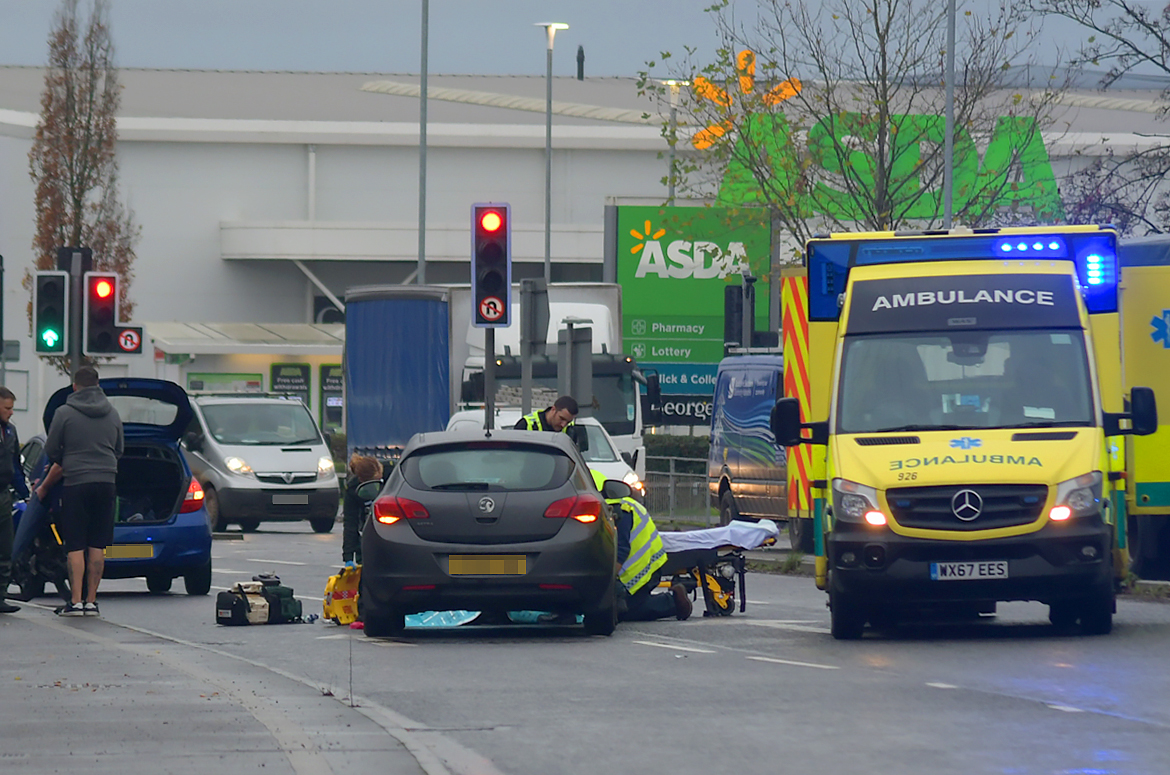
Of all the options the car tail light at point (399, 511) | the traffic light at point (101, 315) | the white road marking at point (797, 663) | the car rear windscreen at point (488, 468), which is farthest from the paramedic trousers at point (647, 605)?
the traffic light at point (101, 315)

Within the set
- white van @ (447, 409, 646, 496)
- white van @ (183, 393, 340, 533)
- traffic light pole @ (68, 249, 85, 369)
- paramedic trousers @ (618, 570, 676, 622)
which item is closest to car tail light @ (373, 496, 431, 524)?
paramedic trousers @ (618, 570, 676, 622)

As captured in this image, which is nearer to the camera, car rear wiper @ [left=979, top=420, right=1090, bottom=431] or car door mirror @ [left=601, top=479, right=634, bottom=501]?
car rear wiper @ [left=979, top=420, right=1090, bottom=431]

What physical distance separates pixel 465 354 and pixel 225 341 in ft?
86.4

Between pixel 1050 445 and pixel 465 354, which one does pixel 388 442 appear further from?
pixel 1050 445

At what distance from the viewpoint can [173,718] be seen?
1003 cm

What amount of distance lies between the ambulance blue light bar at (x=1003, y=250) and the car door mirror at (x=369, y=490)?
3.54 meters

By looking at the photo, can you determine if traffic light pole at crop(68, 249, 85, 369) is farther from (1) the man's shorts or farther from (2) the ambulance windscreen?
(2) the ambulance windscreen

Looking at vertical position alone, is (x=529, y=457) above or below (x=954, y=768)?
above

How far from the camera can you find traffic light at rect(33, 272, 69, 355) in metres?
21.9

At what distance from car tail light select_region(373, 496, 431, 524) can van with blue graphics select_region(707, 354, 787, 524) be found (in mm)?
12036

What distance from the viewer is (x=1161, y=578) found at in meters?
18.4

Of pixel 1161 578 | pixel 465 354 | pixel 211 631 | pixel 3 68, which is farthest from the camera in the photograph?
pixel 3 68

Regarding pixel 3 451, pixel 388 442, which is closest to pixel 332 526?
pixel 388 442

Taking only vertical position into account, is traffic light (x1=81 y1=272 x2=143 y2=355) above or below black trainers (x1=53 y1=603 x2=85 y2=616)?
above
